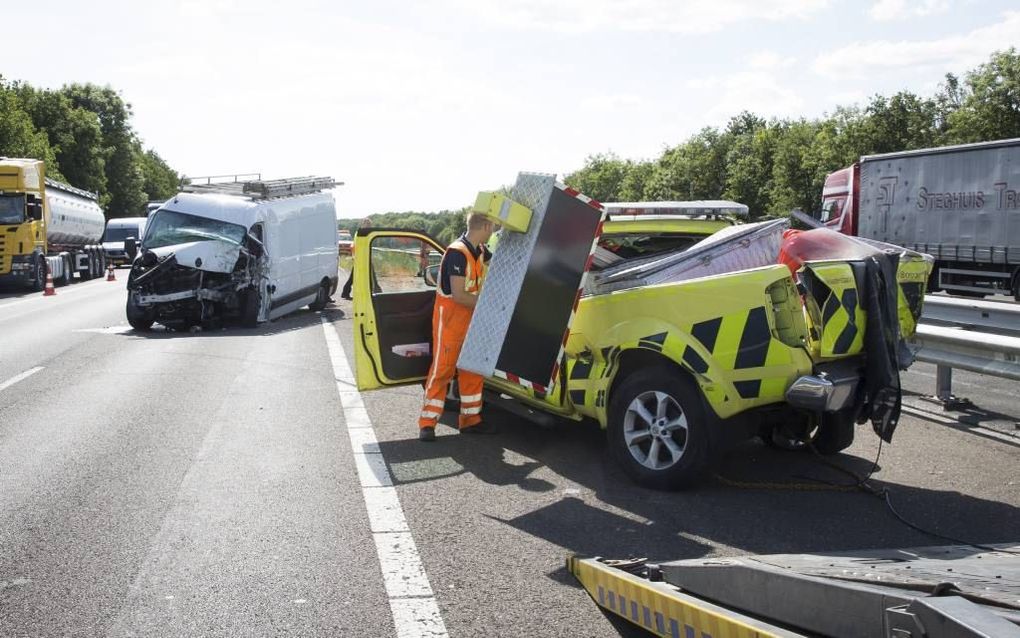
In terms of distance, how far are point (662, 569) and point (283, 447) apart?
4008 millimetres

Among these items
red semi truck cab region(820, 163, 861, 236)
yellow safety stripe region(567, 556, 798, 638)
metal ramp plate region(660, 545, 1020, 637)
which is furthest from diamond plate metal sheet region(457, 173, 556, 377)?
red semi truck cab region(820, 163, 861, 236)

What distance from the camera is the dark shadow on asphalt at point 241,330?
51.1 feet

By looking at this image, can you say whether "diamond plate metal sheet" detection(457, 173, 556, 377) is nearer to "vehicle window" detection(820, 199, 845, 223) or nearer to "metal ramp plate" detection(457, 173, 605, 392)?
"metal ramp plate" detection(457, 173, 605, 392)

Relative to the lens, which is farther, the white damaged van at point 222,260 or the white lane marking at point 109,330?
the white damaged van at point 222,260

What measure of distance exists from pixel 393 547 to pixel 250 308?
41.5 feet

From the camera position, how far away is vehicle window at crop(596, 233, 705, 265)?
24.0 ft

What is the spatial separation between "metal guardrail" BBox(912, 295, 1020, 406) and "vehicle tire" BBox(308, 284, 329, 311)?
13.4 m

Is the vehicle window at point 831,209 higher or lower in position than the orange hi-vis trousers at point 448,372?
higher

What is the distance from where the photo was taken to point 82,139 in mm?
74500

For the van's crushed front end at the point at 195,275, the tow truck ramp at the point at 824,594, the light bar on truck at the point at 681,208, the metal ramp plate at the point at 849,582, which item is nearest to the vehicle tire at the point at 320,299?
the van's crushed front end at the point at 195,275

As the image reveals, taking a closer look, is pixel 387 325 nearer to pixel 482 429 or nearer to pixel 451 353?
pixel 451 353

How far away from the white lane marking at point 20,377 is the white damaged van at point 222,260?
184 inches

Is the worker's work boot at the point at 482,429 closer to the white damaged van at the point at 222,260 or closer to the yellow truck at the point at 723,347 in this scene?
the yellow truck at the point at 723,347

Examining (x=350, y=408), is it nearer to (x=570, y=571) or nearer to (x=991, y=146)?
(x=570, y=571)
